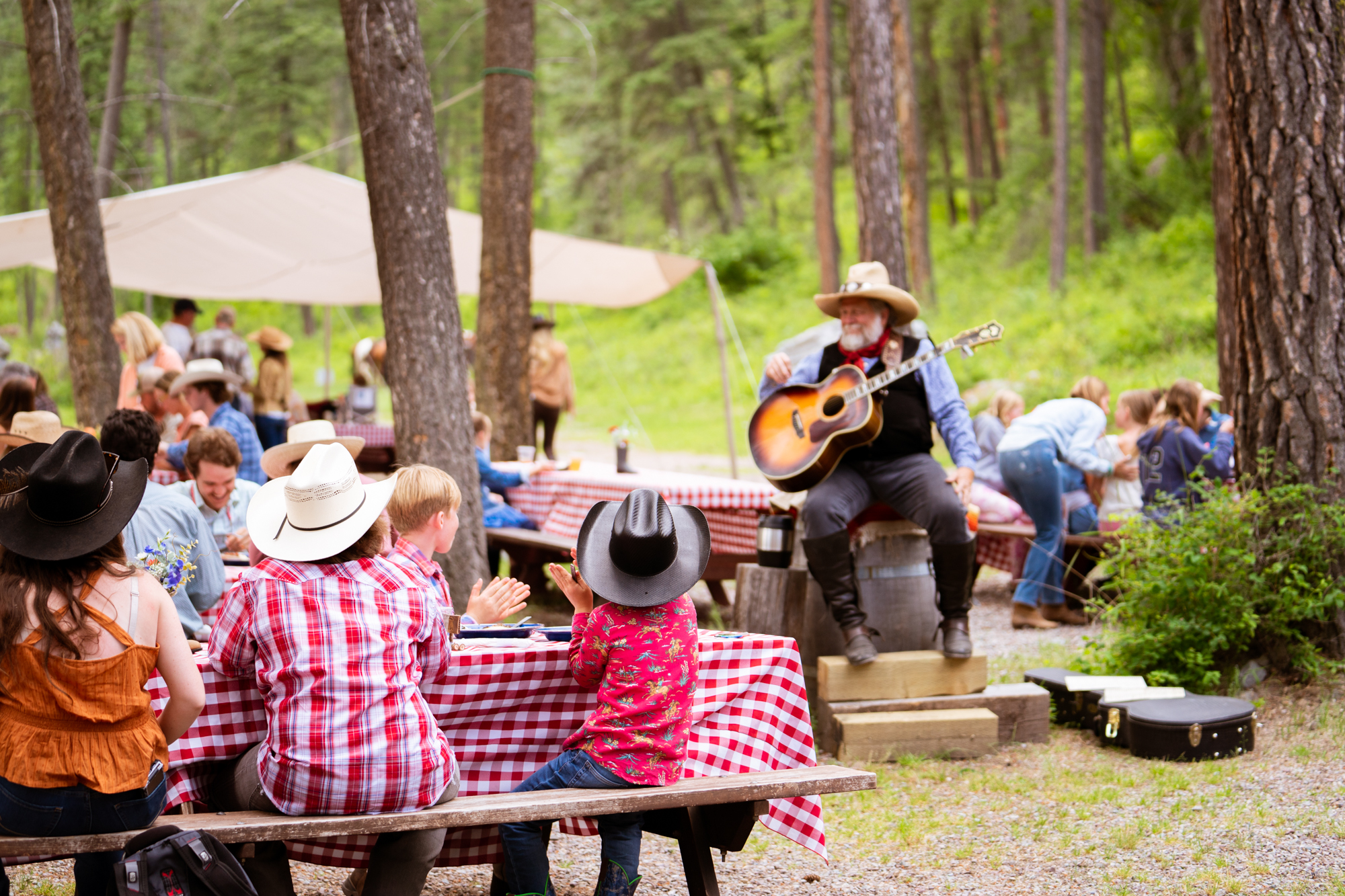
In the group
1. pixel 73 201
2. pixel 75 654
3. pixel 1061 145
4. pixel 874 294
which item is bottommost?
pixel 75 654

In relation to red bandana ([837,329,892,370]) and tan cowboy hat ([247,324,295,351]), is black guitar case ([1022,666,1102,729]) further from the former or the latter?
tan cowboy hat ([247,324,295,351])

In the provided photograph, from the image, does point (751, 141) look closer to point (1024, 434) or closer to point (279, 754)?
point (1024, 434)

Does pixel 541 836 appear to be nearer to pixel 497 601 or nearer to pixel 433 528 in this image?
pixel 497 601

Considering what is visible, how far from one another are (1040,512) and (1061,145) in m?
16.6

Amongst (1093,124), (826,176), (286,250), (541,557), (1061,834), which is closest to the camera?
(1061,834)

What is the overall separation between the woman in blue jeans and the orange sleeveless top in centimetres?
574

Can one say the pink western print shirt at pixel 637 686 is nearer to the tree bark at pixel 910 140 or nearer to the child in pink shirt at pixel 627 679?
the child in pink shirt at pixel 627 679

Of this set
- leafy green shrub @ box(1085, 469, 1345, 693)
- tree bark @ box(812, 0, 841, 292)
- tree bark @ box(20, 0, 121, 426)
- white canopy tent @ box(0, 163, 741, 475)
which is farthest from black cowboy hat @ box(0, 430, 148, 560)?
tree bark @ box(812, 0, 841, 292)

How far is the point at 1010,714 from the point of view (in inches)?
200

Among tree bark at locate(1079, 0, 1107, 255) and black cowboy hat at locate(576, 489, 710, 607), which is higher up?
tree bark at locate(1079, 0, 1107, 255)

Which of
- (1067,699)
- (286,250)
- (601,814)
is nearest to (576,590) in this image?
(601,814)

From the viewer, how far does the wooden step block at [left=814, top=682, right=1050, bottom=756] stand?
4.94 metres

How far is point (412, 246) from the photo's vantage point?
566cm

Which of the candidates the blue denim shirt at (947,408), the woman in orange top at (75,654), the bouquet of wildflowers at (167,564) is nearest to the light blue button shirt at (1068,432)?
the blue denim shirt at (947,408)
